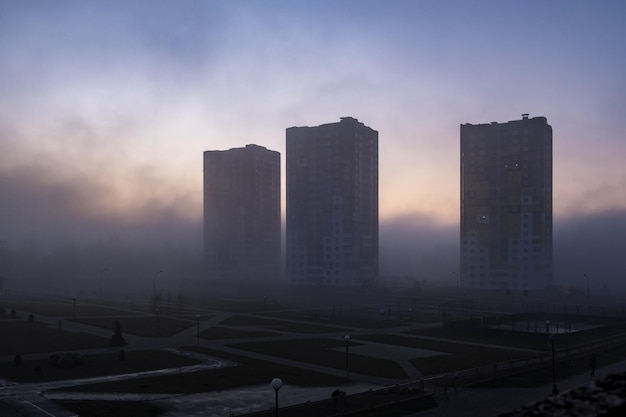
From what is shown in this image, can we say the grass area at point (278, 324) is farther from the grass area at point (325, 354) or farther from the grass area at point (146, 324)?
the grass area at point (325, 354)

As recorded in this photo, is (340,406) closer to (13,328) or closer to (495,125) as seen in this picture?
(13,328)

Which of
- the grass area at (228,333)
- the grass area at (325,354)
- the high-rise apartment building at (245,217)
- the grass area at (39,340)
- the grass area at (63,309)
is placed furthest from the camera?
the high-rise apartment building at (245,217)

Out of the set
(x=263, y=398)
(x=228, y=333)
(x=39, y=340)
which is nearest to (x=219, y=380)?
(x=263, y=398)

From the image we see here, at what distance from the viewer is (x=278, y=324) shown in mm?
66250

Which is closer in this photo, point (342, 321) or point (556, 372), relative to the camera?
point (556, 372)

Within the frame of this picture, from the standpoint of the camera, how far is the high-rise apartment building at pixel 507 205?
115 meters

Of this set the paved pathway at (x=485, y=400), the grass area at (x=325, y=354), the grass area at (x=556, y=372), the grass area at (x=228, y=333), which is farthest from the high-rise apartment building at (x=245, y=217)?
the paved pathway at (x=485, y=400)

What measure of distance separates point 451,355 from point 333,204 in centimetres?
8686

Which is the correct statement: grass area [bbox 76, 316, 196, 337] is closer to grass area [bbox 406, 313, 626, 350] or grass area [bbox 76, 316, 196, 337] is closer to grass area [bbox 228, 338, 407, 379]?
grass area [bbox 228, 338, 407, 379]

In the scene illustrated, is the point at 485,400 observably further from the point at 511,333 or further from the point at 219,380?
the point at 511,333

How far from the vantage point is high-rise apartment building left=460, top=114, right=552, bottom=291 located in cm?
11456

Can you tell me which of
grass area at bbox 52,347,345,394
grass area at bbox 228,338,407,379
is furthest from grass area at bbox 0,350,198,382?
grass area at bbox 228,338,407,379

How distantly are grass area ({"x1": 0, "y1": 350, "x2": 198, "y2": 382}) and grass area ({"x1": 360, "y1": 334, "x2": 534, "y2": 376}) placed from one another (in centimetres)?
1622

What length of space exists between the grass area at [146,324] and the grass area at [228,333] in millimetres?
3209
